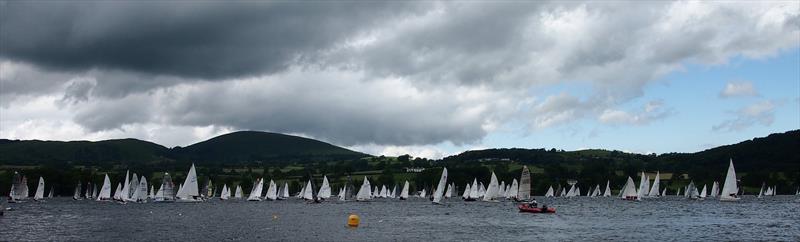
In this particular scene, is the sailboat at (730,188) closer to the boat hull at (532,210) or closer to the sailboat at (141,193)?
the boat hull at (532,210)

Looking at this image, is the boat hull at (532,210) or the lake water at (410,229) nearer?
the lake water at (410,229)

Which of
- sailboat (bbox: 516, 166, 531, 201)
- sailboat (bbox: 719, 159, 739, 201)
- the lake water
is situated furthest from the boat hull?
sailboat (bbox: 719, 159, 739, 201)

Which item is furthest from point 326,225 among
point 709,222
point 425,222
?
point 709,222

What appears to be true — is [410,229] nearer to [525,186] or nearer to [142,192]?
[525,186]

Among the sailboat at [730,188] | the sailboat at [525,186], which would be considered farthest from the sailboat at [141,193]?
the sailboat at [730,188]

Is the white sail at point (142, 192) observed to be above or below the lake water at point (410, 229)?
above

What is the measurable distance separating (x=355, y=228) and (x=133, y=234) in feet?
73.6

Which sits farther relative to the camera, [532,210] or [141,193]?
[141,193]

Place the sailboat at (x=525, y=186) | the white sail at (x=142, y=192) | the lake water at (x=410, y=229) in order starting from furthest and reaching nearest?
the white sail at (x=142, y=192) → the sailboat at (x=525, y=186) → the lake water at (x=410, y=229)

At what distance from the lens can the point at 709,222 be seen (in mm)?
98812

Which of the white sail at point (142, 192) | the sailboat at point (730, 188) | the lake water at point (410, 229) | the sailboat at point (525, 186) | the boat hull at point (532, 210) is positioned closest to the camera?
the lake water at point (410, 229)

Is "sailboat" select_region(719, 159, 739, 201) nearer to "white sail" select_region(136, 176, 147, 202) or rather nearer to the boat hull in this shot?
the boat hull

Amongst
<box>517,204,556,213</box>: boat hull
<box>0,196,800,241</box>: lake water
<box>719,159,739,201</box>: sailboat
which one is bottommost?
<box>0,196,800,241</box>: lake water

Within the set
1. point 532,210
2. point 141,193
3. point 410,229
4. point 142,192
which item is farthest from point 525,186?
point 141,193
